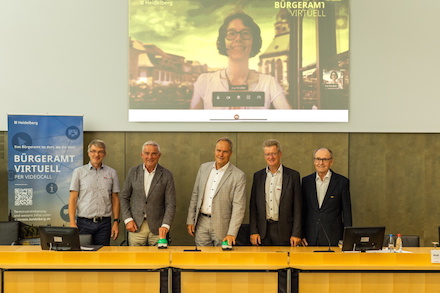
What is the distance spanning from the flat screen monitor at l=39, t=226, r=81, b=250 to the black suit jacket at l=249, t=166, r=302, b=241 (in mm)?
1771

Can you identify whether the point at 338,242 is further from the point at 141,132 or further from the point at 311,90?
the point at 141,132

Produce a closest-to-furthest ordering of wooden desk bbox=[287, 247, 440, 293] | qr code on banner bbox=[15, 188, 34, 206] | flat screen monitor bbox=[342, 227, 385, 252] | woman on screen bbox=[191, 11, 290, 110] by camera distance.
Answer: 1. wooden desk bbox=[287, 247, 440, 293]
2. flat screen monitor bbox=[342, 227, 385, 252]
3. qr code on banner bbox=[15, 188, 34, 206]
4. woman on screen bbox=[191, 11, 290, 110]

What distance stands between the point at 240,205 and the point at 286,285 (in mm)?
1180

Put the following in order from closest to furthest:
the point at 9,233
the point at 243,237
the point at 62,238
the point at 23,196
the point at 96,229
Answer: the point at 62,238, the point at 243,237, the point at 96,229, the point at 9,233, the point at 23,196

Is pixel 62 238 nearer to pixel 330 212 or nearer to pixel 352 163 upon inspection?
pixel 330 212

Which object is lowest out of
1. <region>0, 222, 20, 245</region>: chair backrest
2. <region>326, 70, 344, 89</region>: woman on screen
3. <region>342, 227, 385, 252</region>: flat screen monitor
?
<region>0, 222, 20, 245</region>: chair backrest

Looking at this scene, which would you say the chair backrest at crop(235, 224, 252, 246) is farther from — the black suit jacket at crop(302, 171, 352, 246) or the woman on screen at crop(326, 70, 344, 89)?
the woman on screen at crop(326, 70, 344, 89)

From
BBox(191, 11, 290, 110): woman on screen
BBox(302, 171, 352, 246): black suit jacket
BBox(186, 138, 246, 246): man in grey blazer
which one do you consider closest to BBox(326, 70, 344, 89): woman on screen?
BBox(191, 11, 290, 110): woman on screen

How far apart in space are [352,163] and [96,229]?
334cm

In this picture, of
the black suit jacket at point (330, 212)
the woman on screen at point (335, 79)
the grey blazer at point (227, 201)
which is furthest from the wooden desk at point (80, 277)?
the woman on screen at point (335, 79)

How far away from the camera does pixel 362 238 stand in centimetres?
434

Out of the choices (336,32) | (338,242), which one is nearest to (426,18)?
(336,32)

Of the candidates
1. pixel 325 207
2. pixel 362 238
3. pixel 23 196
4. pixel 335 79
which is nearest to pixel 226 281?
pixel 362 238

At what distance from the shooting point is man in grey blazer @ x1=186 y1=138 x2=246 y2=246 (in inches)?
201
